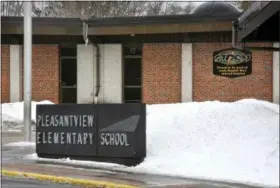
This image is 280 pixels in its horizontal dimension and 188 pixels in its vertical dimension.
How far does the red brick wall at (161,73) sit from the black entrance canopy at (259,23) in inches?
453

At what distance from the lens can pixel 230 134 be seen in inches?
559

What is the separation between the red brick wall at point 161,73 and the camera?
26750mm

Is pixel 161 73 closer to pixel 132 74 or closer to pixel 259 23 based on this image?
pixel 132 74

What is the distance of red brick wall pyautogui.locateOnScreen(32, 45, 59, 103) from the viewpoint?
91.5ft

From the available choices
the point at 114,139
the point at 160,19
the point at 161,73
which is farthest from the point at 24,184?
the point at 161,73

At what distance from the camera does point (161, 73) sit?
26.9 meters

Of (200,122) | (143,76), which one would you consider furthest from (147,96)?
(200,122)

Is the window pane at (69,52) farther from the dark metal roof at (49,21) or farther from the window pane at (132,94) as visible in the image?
the window pane at (132,94)

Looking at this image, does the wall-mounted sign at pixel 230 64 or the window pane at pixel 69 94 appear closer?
the wall-mounted sign at pixel 230 64

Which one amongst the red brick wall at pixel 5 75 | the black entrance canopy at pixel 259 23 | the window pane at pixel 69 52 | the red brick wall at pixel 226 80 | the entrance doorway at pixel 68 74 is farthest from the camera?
the window pane at pixel 69 52

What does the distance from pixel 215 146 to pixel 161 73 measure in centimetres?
1364

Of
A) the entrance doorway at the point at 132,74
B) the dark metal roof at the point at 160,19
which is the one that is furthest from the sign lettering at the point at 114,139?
the entrance doorway at the point at 132,74

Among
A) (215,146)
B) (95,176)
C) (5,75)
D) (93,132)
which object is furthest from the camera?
(5,75)

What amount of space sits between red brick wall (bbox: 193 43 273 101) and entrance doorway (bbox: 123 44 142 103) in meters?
2.85
